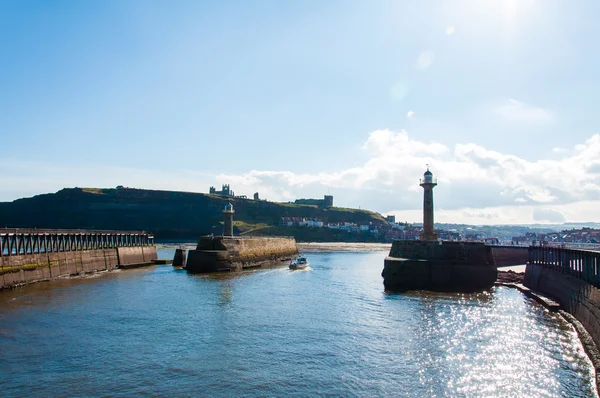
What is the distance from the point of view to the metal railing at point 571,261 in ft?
96.6

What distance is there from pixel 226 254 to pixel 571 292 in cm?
4681

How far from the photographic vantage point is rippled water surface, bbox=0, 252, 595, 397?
61.4ft

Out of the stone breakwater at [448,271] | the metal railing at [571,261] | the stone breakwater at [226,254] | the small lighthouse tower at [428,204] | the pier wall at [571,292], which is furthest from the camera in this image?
the stone breakwater at [226,254]

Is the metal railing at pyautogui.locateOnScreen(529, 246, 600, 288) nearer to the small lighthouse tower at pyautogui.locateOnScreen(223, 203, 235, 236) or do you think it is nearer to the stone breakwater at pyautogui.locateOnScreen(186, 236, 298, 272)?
the stone breakwater at pyautogui.locateOnScreen(186, 236, 298, 272)

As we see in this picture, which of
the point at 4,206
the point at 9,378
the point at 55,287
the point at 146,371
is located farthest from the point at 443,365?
the point at 4,206

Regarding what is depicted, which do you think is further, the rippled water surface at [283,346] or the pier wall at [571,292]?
the pier wall at [571,292]

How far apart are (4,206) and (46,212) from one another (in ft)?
72.8

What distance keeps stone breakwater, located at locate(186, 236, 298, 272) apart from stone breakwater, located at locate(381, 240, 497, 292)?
89.2 feet

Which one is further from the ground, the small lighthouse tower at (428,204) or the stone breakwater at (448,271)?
the small lighthouse tower at (428,204)

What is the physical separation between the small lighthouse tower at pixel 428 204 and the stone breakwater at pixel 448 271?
26.4 feet

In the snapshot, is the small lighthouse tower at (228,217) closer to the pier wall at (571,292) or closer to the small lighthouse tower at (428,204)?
the small lighthouse tower at (428,204)

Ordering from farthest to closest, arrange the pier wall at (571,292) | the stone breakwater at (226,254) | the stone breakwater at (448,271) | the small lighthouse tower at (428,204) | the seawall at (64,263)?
the stone breakwater at (226,254)
the small lighthouse tower at (428,204)
the stone breakwater at (448,271)
the seawall at (64,263)
the pier wall at (571,292)

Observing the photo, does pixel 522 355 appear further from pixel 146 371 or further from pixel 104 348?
pixel 104 348

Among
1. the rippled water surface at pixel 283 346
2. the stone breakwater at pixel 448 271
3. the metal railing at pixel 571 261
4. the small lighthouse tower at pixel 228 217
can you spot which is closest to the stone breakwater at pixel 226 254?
the small lighthouse tower at pixel 228 217
